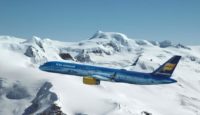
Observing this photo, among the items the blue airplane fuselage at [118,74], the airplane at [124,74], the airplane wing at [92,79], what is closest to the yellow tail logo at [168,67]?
the airplane at [124,74]

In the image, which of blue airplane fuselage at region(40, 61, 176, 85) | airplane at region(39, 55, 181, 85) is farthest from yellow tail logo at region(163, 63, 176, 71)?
blue airplane fuselage at region(40, 61, 176, 85)

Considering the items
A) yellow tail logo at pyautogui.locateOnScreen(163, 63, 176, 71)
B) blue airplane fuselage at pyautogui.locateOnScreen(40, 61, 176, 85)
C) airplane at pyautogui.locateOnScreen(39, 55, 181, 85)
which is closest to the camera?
airplane at pyautogui.locateOnScreen(39, 55, 181, 85)

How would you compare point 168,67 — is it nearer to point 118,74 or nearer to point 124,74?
point 124,74

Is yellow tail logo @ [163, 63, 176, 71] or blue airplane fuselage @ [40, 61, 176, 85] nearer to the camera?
yellow tail logo @ [163, 63, 176, 71]

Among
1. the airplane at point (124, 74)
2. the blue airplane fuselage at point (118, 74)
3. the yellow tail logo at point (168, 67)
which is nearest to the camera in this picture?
the airplane at point (124, 74)

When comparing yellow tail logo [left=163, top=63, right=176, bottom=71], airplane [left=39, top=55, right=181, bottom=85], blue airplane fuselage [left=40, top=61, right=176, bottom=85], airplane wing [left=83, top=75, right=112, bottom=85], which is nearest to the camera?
airplane wing [left=83, top=75, right=112, bottom=85]

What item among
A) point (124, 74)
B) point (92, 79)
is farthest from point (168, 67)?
point (92, 79)

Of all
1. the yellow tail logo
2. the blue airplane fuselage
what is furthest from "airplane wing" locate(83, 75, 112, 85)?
the yellow tail logo

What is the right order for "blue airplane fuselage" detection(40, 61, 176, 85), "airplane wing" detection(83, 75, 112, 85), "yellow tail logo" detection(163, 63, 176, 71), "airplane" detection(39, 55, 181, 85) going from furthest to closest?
"blue airplane fuselage" detection(40, 61, 176, 85) < "yellow tail logo" detection(163, 63, 176, 71) < "airplane" detection(39, 55, 181, 85) < "airplane wing" detection(83, 75, 112, 85)

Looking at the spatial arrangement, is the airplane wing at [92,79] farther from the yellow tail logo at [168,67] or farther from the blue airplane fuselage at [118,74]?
the yellow tail logo at [168,67]

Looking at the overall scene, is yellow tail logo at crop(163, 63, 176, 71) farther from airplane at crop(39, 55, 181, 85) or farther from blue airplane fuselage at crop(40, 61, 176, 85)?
blue airplane fuselage at crop(40, 61, 176, 85)

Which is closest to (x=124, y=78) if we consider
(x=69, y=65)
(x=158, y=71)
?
(x=158, y=71)

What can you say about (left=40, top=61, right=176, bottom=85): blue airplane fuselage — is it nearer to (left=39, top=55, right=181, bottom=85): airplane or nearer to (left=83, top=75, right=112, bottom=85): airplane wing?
(left=39, top=55, right=181, bottom=85): airplane

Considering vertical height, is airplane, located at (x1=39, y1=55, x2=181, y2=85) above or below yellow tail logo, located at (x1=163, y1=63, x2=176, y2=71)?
below
